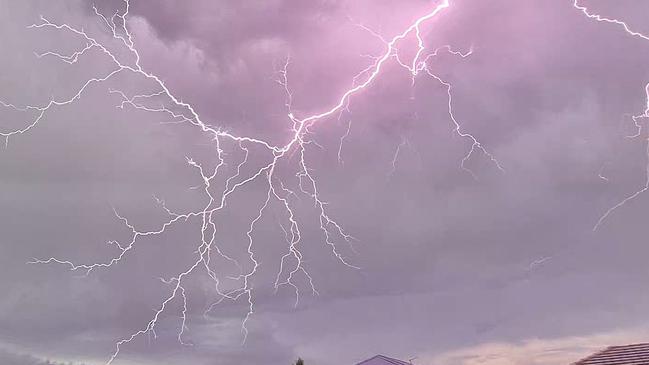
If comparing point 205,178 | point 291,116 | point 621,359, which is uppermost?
point 291,116

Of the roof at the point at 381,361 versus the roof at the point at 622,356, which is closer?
the roof at the point at 622,356

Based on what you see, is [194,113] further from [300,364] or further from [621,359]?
[621,359]

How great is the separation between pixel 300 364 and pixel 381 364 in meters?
4.28

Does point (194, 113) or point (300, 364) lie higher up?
point (194, 113)

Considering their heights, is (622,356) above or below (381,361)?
below

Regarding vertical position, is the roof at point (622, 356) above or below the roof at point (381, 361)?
below

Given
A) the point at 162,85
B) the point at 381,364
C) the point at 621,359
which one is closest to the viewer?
the point at 621,359

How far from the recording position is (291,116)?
93.7ft

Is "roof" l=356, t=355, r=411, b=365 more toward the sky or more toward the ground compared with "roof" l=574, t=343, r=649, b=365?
more toward the sky

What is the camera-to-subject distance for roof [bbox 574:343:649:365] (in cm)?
1748

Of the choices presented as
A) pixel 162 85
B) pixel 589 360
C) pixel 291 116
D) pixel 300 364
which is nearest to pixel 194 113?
pixel 162 85

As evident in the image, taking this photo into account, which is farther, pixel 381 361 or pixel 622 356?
pixel 381 361

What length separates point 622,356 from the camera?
59.4 feet

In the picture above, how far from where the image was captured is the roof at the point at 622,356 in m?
17.5
